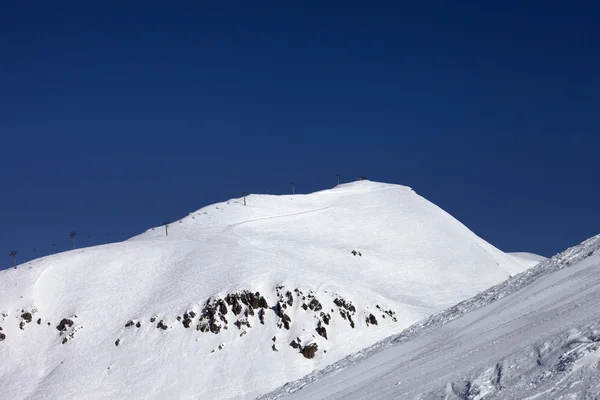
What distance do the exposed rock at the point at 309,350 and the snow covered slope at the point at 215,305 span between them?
0.40 feet

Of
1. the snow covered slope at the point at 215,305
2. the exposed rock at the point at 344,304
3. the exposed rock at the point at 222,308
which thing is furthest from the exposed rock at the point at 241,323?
the exposed rock at the point at 344,304

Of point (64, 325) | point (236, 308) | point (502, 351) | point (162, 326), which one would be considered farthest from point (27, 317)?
point (502, 351)

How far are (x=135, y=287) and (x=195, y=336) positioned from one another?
1616cm

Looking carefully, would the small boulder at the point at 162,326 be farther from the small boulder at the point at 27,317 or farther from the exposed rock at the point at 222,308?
the small boulder at the point at 27,317

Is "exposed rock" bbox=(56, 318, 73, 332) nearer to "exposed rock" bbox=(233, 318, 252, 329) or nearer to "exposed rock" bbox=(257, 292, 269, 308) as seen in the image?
"exposed rock" bbox=(233, 318, 252, 329)

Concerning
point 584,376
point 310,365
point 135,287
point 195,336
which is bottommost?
point 584,376

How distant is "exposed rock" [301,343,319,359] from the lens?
8300 cm

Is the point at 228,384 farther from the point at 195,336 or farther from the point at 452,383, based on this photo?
the point at 452,383

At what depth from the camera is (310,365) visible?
81.9m

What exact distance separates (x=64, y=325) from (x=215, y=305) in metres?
19.2

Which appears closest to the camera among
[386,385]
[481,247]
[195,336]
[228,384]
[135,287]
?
[386,385]

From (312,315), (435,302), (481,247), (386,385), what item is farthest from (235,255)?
(386,385)

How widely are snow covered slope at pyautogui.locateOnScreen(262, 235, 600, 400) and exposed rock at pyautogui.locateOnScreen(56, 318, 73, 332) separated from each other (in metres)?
62.1

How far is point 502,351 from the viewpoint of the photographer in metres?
23.5
